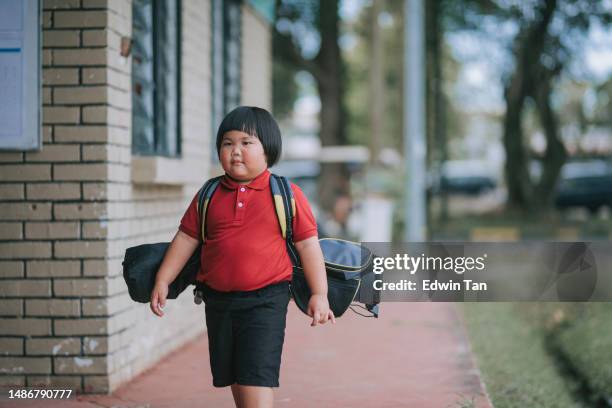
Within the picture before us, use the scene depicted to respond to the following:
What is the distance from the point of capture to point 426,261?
4.34m

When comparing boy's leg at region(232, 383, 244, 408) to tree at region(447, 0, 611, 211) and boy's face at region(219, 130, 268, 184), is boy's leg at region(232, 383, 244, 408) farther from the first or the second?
tree at region(447, 0, 611, 211)

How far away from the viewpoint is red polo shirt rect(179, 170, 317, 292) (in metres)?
3.61

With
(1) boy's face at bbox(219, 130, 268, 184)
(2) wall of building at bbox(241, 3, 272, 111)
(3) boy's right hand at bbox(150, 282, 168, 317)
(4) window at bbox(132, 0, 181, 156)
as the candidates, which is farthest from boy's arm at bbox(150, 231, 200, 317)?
(2) wall of building at bbox(241, 3, 272, 111)

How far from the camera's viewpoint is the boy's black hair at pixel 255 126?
11.8 ft

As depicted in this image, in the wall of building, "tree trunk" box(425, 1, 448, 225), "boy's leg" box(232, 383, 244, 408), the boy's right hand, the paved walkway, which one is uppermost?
"tree trunk" box(425, 1, 448, 225)

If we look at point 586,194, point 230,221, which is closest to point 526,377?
point 230,221

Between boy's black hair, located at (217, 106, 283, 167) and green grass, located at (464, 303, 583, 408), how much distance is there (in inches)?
110

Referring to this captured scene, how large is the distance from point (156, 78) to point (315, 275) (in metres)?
3.20

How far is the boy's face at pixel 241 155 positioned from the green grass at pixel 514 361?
2830 millimetres

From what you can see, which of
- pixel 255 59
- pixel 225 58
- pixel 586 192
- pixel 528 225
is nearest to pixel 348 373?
pixel 225 58

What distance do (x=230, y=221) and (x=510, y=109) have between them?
26.0m

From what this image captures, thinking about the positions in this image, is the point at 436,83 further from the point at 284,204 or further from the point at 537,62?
the point at 284,204

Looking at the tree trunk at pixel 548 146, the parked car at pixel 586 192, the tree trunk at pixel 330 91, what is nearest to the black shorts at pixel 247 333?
the tree trunk at pixel 330 91

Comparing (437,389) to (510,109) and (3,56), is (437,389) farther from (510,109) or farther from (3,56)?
(510,109)
